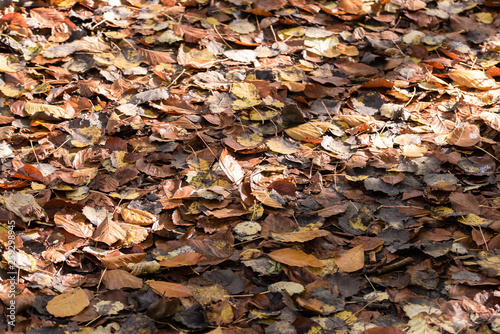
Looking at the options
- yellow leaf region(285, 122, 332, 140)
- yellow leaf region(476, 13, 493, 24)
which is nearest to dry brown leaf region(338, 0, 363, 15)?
yellow leaf region(476, 13, 493, 24)

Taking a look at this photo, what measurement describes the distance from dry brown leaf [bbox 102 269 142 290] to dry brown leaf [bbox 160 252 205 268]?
9 cm

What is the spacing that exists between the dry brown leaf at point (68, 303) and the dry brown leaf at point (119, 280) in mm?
74

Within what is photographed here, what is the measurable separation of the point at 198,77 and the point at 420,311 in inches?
56.8

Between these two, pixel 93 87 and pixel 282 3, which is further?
pixel 282 3

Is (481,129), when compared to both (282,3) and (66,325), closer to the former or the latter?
(282,3)

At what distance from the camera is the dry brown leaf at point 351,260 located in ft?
4.82

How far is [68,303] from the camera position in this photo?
4.42 feet

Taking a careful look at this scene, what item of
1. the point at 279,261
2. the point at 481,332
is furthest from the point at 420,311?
the point at 279,261

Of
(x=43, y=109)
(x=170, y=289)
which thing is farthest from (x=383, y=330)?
(x=43, y=109)

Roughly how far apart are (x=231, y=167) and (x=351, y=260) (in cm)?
58

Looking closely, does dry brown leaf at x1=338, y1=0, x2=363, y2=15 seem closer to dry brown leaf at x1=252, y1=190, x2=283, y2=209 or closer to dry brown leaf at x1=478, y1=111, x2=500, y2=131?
dry brown leaf at x1=478, y1=111, x2=500, y2=131

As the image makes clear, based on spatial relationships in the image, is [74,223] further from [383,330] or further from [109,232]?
[383,330]

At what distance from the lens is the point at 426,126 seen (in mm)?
2041

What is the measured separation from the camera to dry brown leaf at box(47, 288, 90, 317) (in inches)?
52.0
